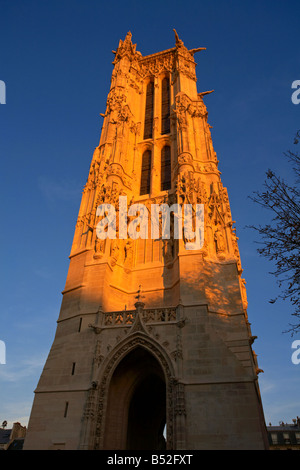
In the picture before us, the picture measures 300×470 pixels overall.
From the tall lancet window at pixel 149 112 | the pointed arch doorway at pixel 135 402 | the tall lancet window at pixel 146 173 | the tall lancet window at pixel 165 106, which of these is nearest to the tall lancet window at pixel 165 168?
the tall lancet window at pixel 146 173

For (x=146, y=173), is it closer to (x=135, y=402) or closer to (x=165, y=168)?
(x=165, y=168)

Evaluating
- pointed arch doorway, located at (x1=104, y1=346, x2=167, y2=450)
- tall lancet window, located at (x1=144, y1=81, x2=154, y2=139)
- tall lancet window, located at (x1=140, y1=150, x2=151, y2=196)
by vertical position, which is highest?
tall lancet window, located at (x1=144, y1=81, x2=154, y2=139)

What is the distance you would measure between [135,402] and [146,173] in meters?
13.0

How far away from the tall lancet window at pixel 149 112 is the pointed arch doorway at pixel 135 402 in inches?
609

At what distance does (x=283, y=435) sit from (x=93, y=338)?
1445 inches

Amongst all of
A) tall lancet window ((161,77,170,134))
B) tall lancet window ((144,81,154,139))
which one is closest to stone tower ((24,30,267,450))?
tall lancet window ((161,77,170,134))

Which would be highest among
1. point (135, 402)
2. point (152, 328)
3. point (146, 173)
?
point (146, 173)

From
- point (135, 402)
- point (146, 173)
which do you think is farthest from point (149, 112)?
point (135, 402)

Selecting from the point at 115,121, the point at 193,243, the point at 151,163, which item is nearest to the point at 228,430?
the point at 193,243

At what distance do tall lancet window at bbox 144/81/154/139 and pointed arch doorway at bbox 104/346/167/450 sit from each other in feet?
50.8

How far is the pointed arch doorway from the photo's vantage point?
449 inches

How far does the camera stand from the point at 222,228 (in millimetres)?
15664

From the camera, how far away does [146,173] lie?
21.0m

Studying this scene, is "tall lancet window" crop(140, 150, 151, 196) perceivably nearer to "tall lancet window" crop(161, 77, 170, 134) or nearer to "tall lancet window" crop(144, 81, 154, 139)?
"tall lancet window" crop(144, 81, 154, 139)
